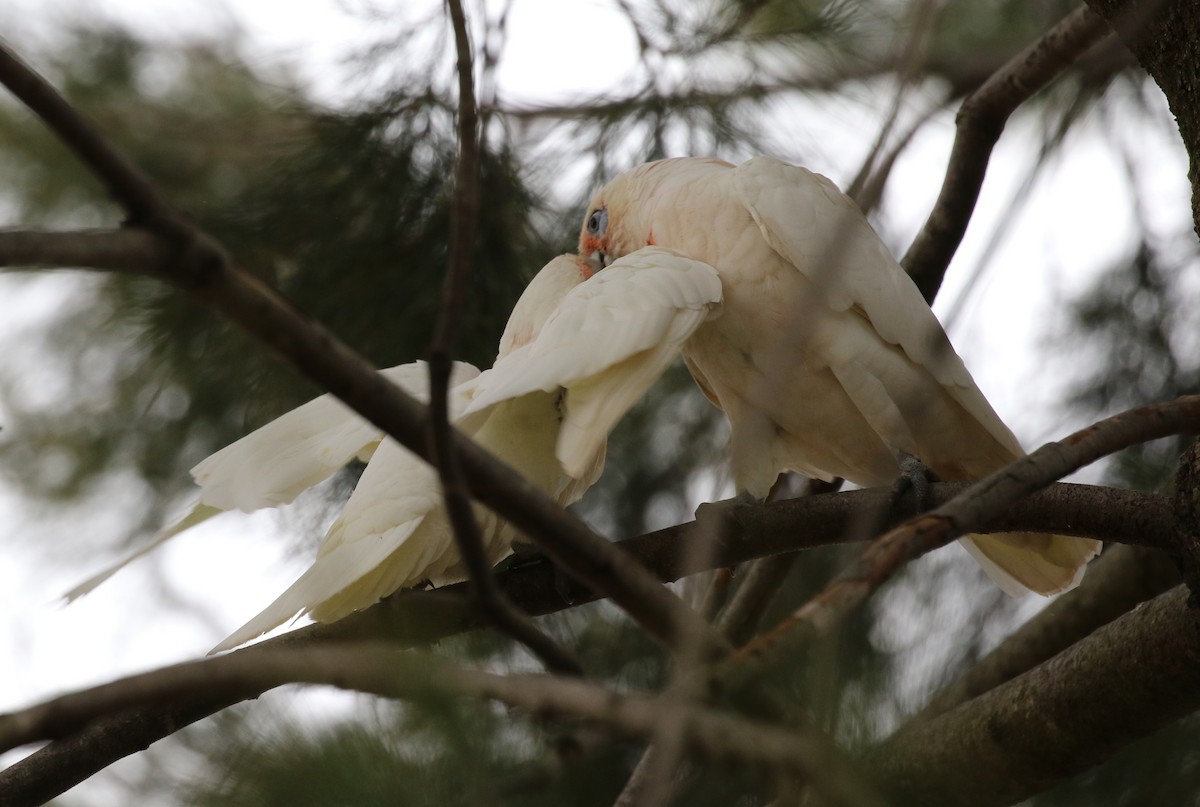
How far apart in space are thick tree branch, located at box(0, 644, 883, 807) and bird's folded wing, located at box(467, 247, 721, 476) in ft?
1.65

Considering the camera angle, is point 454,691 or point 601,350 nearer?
point 454,691

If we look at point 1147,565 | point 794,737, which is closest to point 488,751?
point 794,737

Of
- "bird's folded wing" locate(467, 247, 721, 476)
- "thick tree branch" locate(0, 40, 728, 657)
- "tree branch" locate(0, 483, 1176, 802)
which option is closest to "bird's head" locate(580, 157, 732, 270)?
"bird's folded wing" locate(467, 247, 721, 476)

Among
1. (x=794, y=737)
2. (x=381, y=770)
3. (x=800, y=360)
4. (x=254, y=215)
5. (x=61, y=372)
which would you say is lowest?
(x=794, y=737)

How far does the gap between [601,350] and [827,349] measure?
55 centimetres

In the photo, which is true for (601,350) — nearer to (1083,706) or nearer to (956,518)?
(956,518)

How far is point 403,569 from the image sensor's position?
163 centimetres

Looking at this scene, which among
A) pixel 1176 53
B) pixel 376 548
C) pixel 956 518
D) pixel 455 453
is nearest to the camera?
pixel 455 453

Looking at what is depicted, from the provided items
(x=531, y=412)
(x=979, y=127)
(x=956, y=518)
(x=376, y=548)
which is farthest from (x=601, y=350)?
(x=979, y=127)

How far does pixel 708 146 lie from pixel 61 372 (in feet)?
4.29

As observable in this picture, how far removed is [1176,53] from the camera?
56.0 inches

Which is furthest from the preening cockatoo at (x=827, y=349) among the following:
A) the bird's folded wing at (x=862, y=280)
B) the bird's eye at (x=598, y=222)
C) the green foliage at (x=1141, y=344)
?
the green foliage at (x=1141, y=344)

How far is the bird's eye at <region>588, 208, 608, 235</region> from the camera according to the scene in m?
2.19

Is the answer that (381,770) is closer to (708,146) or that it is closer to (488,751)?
(488,751)
